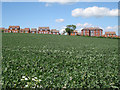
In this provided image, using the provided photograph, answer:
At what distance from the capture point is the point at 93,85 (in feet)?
13.4

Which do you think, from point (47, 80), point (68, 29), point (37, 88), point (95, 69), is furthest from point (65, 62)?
point (68, 29)

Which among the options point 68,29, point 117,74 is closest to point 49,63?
point 117,74

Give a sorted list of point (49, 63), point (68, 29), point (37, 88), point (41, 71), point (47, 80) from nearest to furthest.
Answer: point (37, 88), point (47, 80), point (41, 71), point (49, 63), point (68, 29)

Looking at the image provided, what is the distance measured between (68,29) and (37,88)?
5509cm

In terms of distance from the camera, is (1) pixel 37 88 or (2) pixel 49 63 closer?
(1) pixel 37 88

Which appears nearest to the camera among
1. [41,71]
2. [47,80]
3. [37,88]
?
[37,88]

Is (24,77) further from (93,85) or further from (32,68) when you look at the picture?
(93,85)

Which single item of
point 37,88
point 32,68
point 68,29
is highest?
point 68,29

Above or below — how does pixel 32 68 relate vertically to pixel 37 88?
above

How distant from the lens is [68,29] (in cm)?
5831

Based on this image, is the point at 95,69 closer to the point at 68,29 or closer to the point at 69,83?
the point at 69,83

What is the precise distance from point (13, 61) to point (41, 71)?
1.48m

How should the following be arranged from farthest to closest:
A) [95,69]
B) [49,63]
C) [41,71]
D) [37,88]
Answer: [49,63]
[95,69]
[41,71]
[37,88]

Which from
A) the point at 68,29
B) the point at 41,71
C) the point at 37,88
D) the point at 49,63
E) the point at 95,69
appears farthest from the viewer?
the point at 68,29
